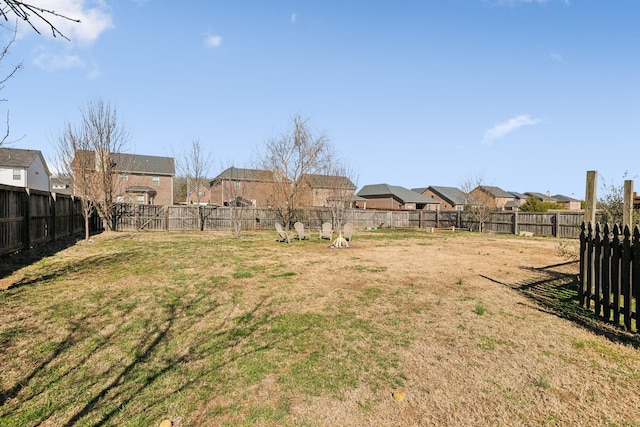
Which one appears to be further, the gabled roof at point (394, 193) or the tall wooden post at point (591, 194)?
the gabled roof at point (394, 193)

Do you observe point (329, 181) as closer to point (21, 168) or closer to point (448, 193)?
point (21, 168)

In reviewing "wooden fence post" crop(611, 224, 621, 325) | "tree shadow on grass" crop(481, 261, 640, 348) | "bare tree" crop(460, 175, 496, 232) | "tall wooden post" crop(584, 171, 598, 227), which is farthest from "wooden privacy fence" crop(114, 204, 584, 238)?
"wooden fence post" crop(611, 224, 621, 325)

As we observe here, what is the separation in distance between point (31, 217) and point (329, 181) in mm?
19901

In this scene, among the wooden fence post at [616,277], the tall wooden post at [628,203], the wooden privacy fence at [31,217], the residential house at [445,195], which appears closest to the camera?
the wooden fence post at [616,277]

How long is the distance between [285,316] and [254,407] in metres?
2.41

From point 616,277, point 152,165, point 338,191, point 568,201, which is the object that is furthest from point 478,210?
point 568,201

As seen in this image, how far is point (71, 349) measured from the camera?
393cm

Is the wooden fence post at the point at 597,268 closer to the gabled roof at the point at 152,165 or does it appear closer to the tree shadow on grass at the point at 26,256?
the tree shadow on grass at the point at 26,256

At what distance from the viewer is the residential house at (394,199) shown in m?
58.9

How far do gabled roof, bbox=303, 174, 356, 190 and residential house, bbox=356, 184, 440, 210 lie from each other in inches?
1289

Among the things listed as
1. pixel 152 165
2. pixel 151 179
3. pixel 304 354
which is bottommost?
pixel 304 354

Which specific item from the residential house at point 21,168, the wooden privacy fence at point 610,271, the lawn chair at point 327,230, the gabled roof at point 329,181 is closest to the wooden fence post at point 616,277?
the wooden privacy fence at point 610,271

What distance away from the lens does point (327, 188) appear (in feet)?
92.7

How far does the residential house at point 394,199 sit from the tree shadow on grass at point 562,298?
49640mm
